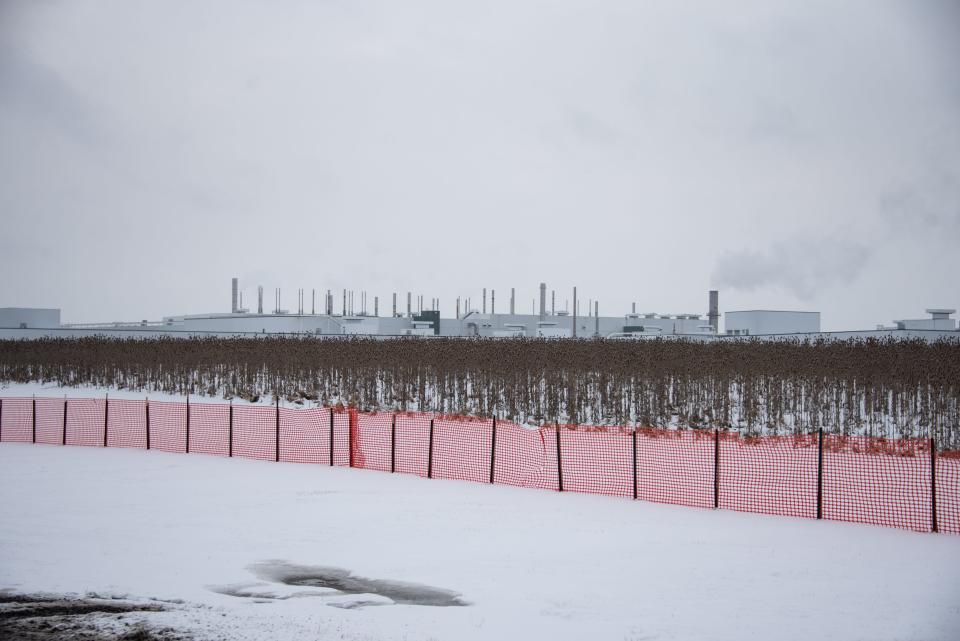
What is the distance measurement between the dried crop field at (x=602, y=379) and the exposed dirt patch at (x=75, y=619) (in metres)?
18.8

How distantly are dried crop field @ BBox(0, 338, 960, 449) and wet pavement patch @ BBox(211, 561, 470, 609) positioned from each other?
1663 cm

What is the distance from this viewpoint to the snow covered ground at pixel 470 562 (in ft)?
29.0

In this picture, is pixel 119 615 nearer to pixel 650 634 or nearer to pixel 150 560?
pixel 150 560

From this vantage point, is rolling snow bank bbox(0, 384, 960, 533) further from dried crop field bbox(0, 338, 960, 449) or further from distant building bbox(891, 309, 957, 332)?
distant building bbox(891, 309, 957, 332)

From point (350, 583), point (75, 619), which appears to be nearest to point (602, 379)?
point (350, 583)

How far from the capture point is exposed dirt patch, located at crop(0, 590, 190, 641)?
8258 millimetres

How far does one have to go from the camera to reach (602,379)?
29656 mm

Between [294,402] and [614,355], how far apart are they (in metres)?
13.1

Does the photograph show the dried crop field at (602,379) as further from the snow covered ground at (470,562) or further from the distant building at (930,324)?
the distant building at (930,324)

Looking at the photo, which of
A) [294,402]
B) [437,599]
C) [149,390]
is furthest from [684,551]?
[149,390]

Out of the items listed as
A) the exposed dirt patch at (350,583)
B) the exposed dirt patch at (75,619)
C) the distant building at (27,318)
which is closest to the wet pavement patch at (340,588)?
the exposed dirt patch at (350,583)

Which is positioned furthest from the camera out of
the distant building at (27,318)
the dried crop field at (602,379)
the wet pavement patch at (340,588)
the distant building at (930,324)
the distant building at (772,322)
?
the distant building at (27,318)

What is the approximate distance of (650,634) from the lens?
8500 millimetres

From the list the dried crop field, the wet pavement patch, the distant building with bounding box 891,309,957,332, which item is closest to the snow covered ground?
the wet pavement patch
